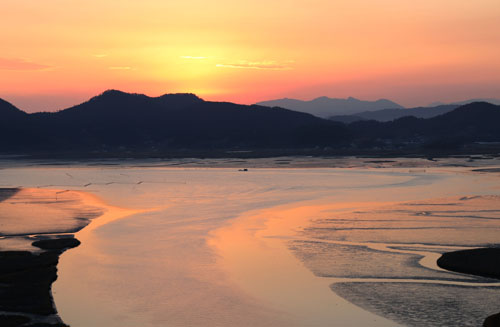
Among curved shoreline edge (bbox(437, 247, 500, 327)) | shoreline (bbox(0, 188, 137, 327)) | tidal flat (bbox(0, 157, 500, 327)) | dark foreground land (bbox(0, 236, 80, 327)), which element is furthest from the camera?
curved shoreline edge (bbox(437, 247, 500, 327))

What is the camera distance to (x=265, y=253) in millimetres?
32062

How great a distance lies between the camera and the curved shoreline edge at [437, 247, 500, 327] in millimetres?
26281

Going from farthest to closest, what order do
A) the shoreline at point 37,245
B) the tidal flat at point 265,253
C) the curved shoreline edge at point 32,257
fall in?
the tidal flat at point 265,253, the shoreline at point 37,245, the curved shoreline edge at point 32,257

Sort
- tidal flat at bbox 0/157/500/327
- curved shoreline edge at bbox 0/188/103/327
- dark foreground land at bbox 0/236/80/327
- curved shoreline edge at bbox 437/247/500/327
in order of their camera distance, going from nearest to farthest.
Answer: dark foreground land at bbox 0/236/80/327 → curved shoreline edge at bbox 0/188/103/327 → tidal flat at bbox 0/157/500/327 → curved shoreline edge at bbox 437/247/500/327

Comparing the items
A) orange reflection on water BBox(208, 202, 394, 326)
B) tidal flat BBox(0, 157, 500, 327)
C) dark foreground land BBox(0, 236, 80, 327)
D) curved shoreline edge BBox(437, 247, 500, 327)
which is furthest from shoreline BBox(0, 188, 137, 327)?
curved shoreline edge BBox(437, 247, 500, 327)

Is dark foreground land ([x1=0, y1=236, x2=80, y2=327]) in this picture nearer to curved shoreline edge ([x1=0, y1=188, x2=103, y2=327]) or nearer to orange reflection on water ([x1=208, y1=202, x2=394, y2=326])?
curved shoreline edge ([x1=0, y1=188, x2=103, y2=327])

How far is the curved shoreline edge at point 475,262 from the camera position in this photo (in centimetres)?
2628

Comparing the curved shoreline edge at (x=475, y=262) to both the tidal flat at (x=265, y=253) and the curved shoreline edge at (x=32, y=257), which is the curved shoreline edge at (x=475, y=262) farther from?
the curved shoreline edge at (x=32, y=257)

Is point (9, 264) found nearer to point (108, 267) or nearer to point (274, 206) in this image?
point (108, 267)

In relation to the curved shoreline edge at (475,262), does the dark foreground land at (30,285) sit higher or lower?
lower

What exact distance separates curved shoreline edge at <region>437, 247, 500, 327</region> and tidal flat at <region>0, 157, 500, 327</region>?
466 millimetres

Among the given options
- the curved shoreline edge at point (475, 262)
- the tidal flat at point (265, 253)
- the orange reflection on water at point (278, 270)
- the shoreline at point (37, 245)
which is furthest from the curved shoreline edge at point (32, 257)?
the curved shoreline edge at point (475, 262)

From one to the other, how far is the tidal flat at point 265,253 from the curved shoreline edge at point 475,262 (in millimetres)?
466

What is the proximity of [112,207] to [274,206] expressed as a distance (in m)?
13.5
